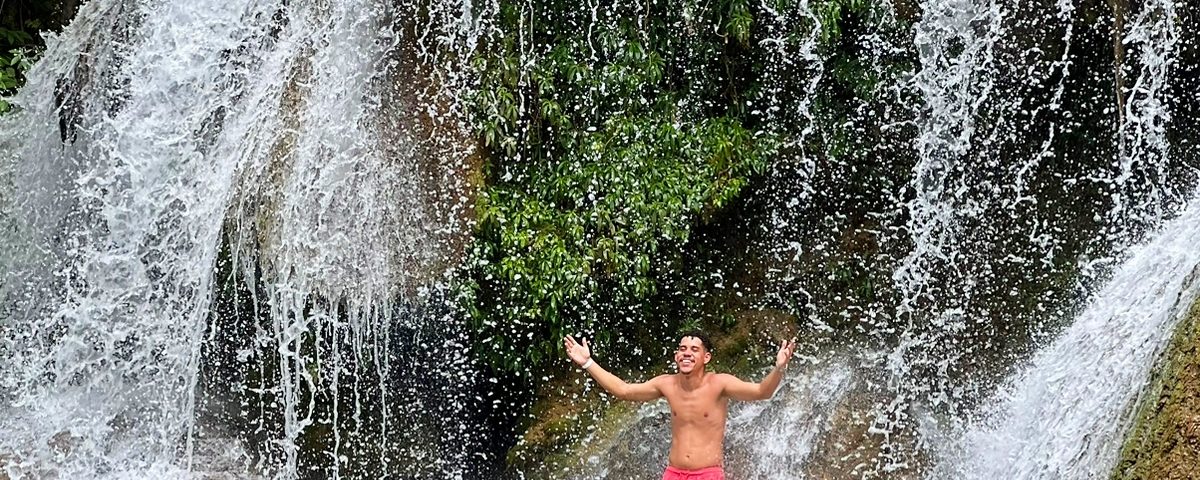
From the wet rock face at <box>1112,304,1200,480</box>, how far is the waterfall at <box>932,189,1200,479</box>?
143mm

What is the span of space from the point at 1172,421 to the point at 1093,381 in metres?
1.11

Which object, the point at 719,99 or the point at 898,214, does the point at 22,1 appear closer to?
the point at 719,99

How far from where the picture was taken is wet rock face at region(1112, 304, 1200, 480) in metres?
3.74

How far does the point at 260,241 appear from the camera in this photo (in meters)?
6.81

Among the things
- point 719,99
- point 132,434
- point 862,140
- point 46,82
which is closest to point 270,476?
point 132,434

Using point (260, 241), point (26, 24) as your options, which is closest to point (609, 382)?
point (260, 241)

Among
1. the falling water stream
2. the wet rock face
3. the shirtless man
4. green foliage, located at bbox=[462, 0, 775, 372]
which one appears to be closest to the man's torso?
the shirtless man

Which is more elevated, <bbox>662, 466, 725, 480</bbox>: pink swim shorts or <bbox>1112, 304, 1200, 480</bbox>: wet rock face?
<bbox>1112, 304, 1200, 480</bbox>: wet rock face

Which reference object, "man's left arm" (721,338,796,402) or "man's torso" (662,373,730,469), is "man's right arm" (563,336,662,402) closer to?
"man's torso" (662,373,730,469)

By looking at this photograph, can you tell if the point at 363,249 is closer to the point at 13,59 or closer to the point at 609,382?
the point at 609,382

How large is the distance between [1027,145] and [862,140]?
944 millimetres

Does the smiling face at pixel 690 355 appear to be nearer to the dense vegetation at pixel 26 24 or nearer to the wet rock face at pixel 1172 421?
the wet rock face at pixel 1172 421

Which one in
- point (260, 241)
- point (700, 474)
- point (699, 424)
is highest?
point (260, 241)

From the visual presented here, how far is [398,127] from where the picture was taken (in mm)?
6816
